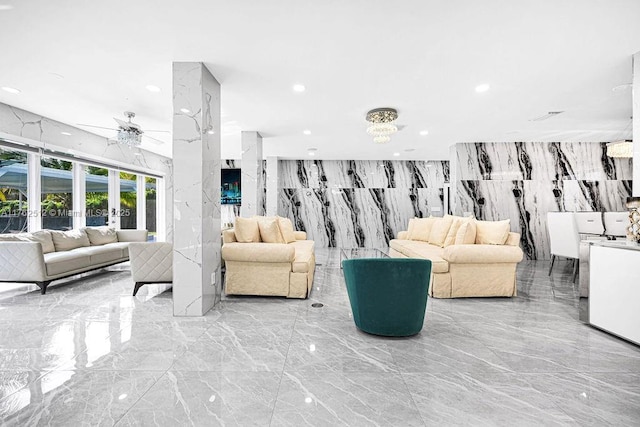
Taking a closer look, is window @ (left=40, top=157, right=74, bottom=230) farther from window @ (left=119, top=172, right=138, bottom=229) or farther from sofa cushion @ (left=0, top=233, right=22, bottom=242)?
window @ (left=119, top=172, right=138, bottom=229)

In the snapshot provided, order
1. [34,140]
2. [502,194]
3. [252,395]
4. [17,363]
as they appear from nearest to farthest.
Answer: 1. [252,395]
2. [17,363]
3. [34,140]
4. [502,194]

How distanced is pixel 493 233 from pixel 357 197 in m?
5.26

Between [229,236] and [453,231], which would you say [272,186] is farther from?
[453,231]

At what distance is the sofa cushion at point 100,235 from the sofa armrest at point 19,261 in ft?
5.32

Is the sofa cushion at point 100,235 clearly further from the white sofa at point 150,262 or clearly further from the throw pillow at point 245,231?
the throw pillow at point 245,231

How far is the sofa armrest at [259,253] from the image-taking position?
369 cm

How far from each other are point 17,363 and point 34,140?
13.7ft

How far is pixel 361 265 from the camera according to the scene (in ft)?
8.48

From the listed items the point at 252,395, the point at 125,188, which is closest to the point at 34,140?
the point at 125,188

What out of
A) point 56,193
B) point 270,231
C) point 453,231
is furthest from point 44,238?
point 453,231

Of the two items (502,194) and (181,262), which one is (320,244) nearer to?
(502,194)

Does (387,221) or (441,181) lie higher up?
(441,181)

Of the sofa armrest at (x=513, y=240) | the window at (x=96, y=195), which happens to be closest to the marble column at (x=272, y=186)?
the window at (x=96, y=195)

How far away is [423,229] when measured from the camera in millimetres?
5859
